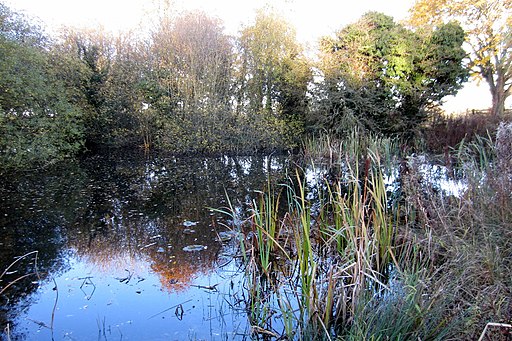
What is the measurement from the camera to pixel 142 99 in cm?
1290

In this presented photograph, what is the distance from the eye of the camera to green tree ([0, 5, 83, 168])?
24.7ft

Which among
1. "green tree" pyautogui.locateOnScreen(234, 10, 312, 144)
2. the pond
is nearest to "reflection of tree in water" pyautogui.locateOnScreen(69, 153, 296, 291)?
the pond

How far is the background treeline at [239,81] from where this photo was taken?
11328 mm

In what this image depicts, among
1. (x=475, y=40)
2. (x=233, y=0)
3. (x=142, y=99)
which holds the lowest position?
(x=142, y=99)

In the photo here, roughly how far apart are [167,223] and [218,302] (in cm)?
209

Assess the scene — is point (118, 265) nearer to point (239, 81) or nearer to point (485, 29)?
point (239, 81)

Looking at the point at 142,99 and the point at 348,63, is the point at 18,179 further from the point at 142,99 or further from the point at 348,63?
the point at 348,63

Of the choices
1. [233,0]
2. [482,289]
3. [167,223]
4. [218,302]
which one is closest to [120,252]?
[167,223]

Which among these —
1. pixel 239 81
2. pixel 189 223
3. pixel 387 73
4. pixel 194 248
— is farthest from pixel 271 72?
pixel 194 248

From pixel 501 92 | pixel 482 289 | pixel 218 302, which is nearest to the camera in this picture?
pixel 482 289

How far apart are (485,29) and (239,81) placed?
29.5ft

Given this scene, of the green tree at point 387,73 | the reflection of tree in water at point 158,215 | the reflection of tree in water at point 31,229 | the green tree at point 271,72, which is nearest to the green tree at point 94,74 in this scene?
the reflection of tree in water at point 158,215

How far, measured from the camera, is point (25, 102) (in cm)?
817

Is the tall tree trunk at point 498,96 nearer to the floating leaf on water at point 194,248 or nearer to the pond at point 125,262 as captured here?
the pond at point 125,262
